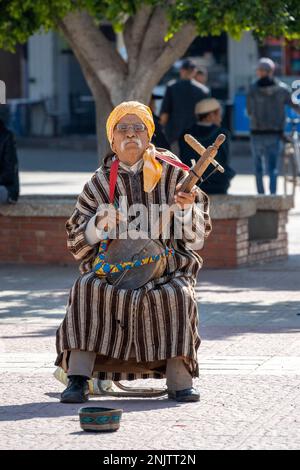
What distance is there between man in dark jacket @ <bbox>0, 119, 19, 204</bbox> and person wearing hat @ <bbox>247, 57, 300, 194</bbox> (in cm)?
428

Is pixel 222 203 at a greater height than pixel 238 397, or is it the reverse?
pixel 222 203

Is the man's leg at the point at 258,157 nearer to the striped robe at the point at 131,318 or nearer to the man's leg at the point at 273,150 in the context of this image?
the man's leg at the point at 273,150

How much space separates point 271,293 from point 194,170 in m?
4.01

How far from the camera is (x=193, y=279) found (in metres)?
7.57

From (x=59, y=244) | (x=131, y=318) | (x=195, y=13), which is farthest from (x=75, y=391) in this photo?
(x=59, y=244)

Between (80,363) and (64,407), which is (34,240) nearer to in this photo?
(80,363)

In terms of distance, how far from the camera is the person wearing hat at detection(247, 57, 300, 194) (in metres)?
16.1

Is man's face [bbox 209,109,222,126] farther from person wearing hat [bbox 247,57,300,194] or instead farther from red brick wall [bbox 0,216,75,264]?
person wearing hat [bbox 247,57,300,194]

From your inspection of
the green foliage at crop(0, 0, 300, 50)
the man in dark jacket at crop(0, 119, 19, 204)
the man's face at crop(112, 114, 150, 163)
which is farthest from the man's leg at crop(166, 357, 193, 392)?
the man in dark jacket at crop(0, 119, 19, 204)

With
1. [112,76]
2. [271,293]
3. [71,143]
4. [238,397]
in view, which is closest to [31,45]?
[71,143]

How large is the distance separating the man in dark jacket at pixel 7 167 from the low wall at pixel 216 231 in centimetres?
12

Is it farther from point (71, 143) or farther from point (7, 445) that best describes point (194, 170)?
point (71, 143)

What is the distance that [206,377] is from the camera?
26.1 ft

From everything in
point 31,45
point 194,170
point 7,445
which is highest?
point 31,45
